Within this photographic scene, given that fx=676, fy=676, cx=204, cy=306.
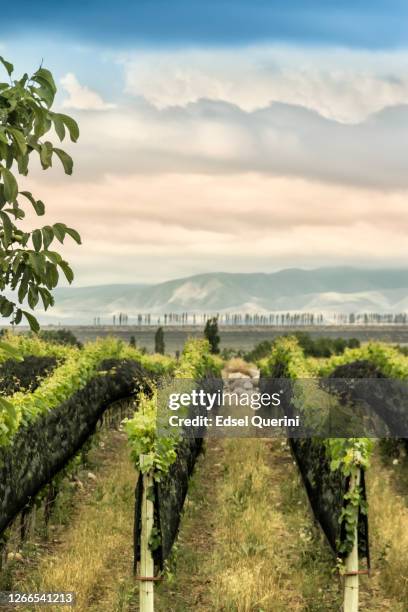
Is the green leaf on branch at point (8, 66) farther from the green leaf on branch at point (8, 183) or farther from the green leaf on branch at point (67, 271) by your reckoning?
the green leaf on branch at point (67, 271)

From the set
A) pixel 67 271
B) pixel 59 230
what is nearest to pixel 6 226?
pixel 59 230

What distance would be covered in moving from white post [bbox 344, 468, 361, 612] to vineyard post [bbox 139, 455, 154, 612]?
2.68 metres

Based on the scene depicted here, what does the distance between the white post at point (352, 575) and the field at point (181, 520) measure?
0.01 m

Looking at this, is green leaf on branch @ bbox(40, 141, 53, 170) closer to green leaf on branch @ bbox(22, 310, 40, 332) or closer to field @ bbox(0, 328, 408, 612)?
green leaf on branch @ bbox(22, 310, 40, 332)

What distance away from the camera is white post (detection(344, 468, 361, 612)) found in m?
9.30

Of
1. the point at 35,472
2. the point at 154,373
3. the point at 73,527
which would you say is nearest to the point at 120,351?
the point at 154,373

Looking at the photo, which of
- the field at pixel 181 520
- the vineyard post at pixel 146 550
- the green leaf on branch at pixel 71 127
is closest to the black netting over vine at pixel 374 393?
Result: the field at pixel 181 520

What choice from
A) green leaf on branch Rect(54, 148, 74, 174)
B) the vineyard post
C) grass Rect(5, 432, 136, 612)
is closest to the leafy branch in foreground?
green leaf on branch Rect(54, 148, 74, 174)

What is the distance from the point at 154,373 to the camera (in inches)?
1085

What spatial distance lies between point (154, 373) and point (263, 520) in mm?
14269

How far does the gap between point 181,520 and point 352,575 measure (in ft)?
16.3

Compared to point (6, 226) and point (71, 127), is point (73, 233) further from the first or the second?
point (71, 127)

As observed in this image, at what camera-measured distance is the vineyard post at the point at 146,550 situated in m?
9.06

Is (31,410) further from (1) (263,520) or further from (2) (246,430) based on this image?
(2) (246,430)
